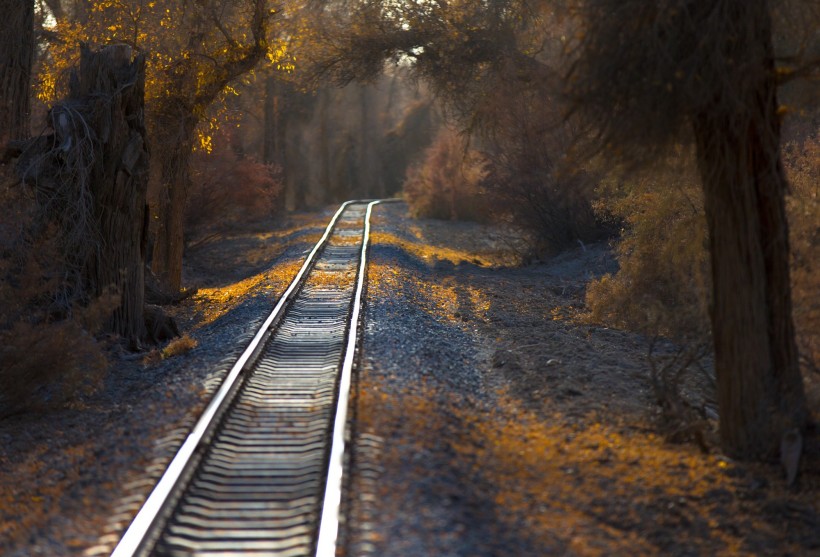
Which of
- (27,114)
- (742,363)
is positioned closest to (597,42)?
(742,363)

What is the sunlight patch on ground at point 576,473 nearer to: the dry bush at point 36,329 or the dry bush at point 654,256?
the dry bush at point 36,329

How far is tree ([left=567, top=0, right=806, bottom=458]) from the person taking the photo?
6836 mm

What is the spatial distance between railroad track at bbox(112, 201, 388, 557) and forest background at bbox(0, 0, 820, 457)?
7.26ft

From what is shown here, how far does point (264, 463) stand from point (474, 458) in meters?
1.65

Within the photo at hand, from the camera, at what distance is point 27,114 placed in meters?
15.8

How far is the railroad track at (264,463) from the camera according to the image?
18.7ft

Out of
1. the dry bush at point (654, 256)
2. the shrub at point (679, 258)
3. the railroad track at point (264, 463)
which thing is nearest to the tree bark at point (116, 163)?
the railroad track at point (264, 463)

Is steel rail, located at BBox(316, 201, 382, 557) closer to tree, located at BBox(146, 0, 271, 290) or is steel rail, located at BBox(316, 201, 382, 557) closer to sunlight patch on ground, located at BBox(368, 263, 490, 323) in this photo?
sunlight patch on ground, located at BBox(368, 263, 490, 323)

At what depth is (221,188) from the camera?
32250mm

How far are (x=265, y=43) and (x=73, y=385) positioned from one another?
1088 centimetres

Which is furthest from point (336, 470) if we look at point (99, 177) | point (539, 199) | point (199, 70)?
point (539, 199)

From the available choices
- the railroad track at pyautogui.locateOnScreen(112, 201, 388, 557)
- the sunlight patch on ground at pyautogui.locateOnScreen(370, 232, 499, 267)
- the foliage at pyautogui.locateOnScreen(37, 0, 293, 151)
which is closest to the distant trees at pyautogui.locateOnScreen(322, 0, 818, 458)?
the railroad track at pyautogui.locateOnScreen(112, 201, 388, 557)

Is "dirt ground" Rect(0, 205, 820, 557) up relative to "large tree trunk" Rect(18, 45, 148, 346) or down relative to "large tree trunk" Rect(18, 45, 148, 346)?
down

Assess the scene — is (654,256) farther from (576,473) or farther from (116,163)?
(576,473)
